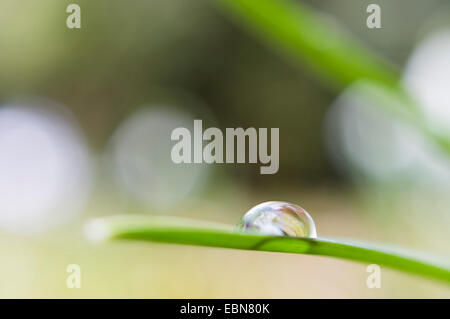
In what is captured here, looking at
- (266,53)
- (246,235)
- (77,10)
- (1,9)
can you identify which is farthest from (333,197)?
(246,235)

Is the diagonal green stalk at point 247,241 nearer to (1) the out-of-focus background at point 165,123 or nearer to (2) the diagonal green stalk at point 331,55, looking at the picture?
(2) the diagonal green stalk at point 331,55

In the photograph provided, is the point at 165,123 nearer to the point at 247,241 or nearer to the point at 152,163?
the point at 152,163

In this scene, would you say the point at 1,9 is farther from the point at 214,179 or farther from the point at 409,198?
the point at 409,198

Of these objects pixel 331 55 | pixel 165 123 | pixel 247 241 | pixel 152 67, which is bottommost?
pixel 247 241

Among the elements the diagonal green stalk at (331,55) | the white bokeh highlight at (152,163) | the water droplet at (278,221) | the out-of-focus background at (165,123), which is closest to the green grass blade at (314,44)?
the diagonal green stalk at (331,55)

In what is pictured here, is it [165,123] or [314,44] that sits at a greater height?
[165,123]

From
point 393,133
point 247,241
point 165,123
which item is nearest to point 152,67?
point 165,123

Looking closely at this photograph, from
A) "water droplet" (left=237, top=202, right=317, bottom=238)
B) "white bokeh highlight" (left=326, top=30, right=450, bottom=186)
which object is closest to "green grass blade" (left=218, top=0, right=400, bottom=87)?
"water droplet" (left=237, top=202, right=317, bottom=238)
